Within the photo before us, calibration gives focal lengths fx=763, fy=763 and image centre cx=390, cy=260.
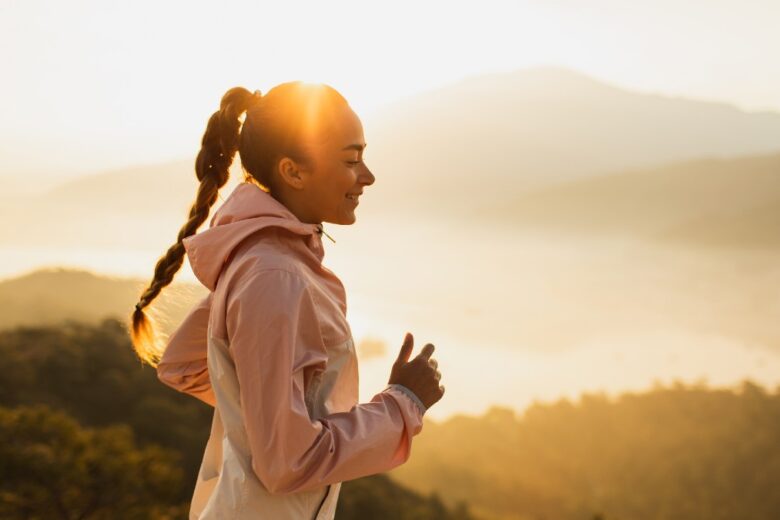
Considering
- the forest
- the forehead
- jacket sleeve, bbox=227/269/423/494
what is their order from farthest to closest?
the forest < the forehead < jacket sleeve, bbox=227/269/423/494

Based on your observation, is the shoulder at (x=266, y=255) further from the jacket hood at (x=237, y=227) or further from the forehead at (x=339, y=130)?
the forehead at (x=339, y=130)

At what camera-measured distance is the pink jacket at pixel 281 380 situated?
116 cm

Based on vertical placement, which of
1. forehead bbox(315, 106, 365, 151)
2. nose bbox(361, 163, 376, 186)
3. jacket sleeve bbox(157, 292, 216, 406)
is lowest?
jacket sleeve bbox(157, 292, 216, 406)

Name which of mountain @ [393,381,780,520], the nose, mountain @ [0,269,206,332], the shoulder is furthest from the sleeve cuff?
mountain @ [393,381,780,520]

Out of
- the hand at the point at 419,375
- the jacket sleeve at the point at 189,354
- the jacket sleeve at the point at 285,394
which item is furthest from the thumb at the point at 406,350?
the jacket sleeve at the point at 189,354

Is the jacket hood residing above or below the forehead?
below

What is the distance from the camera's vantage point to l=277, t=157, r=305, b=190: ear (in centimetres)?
137

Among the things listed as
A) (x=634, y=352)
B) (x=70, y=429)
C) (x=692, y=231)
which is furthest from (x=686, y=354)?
(x=70, y=429)

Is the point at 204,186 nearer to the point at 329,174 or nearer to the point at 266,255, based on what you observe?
the point at 329,174

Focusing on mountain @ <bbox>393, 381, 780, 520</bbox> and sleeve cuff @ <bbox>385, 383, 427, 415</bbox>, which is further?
mountain @ <bbox>393, 381, 780, 520</bbox>

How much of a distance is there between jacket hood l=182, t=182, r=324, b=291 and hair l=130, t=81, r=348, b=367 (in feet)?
0.29

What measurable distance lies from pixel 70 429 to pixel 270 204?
16.3ft

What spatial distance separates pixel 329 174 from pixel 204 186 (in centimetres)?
39

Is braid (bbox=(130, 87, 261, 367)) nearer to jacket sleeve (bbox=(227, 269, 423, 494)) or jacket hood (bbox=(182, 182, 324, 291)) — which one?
jacket hood (bbox=(182, 182, 324, 291))
